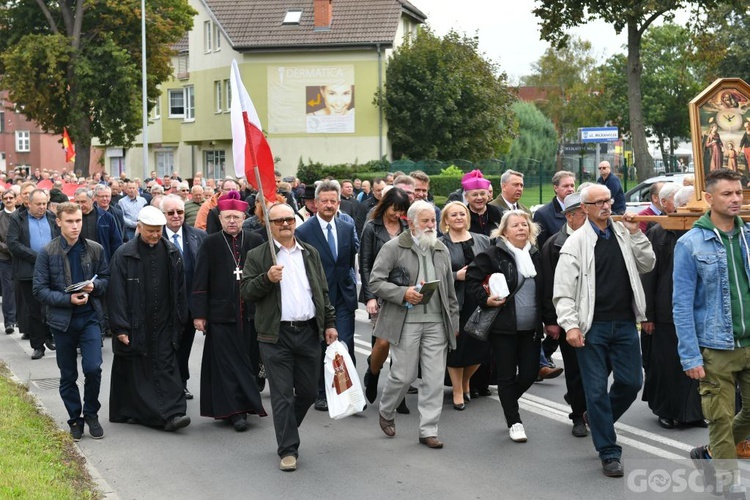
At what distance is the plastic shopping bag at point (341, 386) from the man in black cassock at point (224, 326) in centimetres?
133

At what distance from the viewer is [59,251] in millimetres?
9398

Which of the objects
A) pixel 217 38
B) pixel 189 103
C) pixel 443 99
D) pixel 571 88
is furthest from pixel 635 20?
pixel 571 88

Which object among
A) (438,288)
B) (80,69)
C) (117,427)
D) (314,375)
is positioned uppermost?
(80,69)

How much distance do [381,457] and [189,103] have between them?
5541 cm

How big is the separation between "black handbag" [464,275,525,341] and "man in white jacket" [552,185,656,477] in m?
1.03

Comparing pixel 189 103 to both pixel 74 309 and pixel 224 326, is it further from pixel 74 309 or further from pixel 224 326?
pixel 74 309

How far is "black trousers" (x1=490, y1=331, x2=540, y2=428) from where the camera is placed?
8711mm

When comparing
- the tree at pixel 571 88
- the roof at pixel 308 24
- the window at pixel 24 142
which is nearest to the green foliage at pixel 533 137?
the tree at pixel 571 88

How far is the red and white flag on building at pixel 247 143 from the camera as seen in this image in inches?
348

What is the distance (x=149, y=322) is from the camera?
939 cm

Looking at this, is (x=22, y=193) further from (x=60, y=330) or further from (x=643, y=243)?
(x=643, y=243)

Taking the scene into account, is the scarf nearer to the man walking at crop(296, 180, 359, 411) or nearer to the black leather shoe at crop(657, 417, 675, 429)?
the black leather shoe at crop(657, 417, 675, 429)

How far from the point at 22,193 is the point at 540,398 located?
8.66m

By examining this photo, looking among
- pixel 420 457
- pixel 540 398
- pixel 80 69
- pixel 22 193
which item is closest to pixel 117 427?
pixel 420 457
